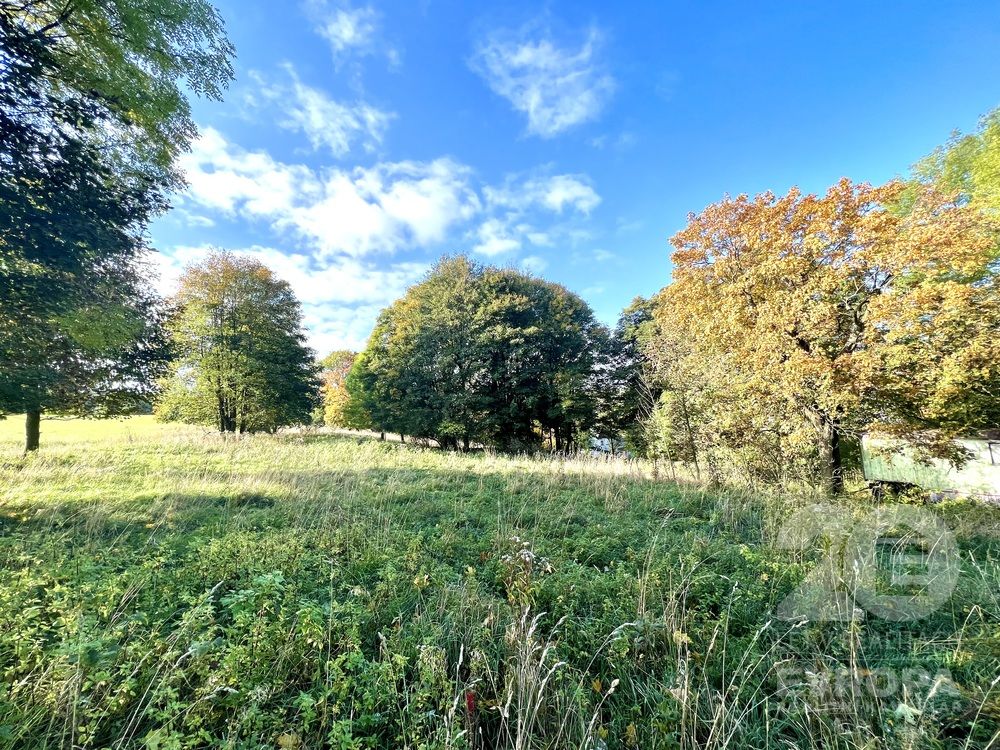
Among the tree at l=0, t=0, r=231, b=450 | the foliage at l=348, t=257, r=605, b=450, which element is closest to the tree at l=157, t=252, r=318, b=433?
the foliage at l=348, t=257, r=605, b=450

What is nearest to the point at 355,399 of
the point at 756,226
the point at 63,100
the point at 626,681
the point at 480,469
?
the point at 480,469

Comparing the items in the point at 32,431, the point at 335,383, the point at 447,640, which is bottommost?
the point at 447,640

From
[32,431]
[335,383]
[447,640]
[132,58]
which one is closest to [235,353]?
[32,431]

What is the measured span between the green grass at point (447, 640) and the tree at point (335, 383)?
29742mm

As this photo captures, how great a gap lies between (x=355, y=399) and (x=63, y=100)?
68.9 feet

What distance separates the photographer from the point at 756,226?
342 inches

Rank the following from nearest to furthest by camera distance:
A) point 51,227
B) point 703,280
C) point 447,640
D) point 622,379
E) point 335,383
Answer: point 447,640 < point 51,227 < point 703,280 < point 622,379 < point 335,383

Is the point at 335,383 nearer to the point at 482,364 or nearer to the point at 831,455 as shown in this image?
the point at 482,364

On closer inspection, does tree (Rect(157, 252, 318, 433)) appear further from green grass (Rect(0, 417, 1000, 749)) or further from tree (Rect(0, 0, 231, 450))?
green grass (Rect(0, 417, 1000, 749))

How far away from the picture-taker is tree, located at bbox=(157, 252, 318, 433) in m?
15.8

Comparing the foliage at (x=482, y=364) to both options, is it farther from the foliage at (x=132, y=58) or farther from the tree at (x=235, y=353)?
the foliage at (x=132, y=58)

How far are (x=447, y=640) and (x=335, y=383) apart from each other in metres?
38.2

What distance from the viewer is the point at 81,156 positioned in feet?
15.8

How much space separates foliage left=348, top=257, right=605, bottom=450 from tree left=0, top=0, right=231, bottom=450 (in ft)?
40.4
